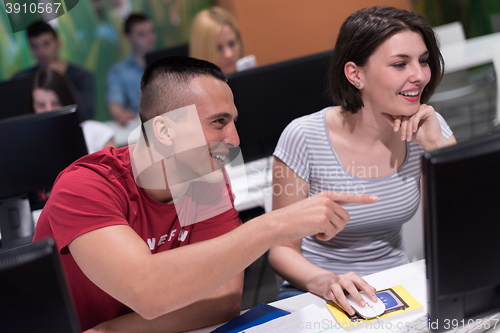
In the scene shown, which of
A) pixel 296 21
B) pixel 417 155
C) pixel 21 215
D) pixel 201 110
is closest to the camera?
pixel 201 110

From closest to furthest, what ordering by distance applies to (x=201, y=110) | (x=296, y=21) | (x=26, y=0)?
(x=26, y=0), (x=201, y=110), (x=296, y=21)

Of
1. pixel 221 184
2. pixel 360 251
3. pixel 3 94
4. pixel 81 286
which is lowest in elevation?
pixel 360 251

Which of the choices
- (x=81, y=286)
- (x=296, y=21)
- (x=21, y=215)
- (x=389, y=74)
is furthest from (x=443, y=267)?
(x=296, y=21)

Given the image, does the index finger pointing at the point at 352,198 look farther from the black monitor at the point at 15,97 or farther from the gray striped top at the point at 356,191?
the black monitor at the point at 15,97

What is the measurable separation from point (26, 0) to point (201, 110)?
1.48 ft

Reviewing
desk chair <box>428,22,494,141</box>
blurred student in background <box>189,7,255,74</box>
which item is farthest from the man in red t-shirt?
desk chair <box>428,22,494,141</box>

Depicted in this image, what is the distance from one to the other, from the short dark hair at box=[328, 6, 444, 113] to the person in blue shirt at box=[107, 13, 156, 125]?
318cm

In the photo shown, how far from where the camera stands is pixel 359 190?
5.19 feet

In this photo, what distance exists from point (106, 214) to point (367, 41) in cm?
97

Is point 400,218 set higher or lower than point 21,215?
lower

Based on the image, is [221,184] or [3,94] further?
[3,94]

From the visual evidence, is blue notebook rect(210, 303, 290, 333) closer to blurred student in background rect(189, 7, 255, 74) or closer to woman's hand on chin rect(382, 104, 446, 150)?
woman's hand on chin rect(382, 104, 446, 150)

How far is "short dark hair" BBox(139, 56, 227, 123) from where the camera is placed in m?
1.25

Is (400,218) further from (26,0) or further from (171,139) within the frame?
(26,0)
